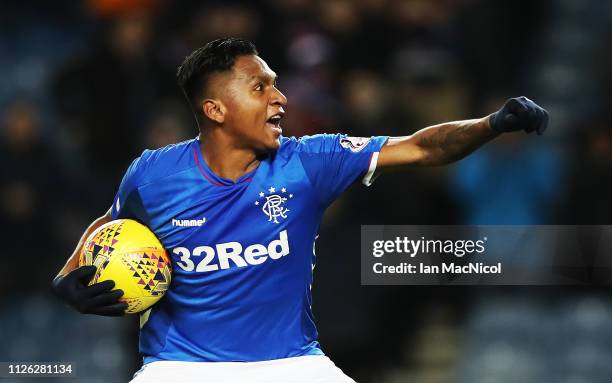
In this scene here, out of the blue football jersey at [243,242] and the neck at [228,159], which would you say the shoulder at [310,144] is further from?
the neck at [228,159]

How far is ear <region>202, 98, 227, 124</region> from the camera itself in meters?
4.60

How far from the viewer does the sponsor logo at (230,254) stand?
4.47 m

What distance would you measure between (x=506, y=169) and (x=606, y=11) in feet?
9.99

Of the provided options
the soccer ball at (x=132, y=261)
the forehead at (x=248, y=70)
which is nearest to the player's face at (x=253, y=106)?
the forehead at (x=248, y=70)

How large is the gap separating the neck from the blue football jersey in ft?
0.12

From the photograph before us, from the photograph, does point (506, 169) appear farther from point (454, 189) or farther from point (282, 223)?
point (282, 223)

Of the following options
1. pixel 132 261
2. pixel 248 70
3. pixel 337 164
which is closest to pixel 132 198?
Result: pixel 132 261

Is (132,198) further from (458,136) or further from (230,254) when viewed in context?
(458,136)

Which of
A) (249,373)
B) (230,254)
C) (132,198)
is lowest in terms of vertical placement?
(249,373)

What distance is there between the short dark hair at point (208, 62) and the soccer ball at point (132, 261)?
625mm

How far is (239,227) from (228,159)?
311 mm

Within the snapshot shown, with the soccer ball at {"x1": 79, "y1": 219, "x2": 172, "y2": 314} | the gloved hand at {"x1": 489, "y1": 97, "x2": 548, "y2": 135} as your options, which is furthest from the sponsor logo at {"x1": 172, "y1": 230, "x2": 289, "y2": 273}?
the gloved hand at {"x1": 489, "y1": 97, "x2": 548, "y2": 135}

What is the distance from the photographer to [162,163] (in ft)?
15.2

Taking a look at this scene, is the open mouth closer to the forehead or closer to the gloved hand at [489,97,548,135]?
the forehead
